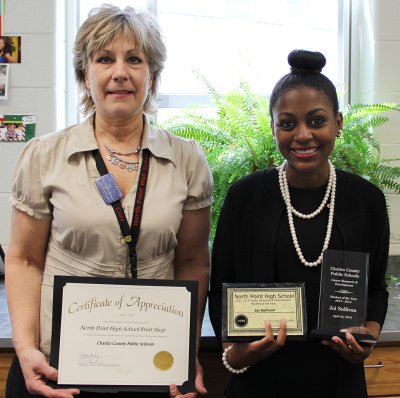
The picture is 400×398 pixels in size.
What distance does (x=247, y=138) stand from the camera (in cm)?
202

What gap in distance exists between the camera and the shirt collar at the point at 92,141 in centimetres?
131

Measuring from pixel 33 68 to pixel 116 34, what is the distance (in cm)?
111

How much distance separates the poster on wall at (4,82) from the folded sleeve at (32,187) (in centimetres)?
107

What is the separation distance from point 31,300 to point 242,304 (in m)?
0.52

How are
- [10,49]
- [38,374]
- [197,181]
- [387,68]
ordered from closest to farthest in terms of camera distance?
1. [38,374]
2. [197,181]
3. [10,49]
4. [387,68]

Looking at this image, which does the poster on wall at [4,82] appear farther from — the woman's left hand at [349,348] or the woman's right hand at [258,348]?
the woman's left hand at [349,348]

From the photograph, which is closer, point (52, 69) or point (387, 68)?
point (52, 69)

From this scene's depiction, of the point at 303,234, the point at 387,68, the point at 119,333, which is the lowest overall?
the point at 119,333

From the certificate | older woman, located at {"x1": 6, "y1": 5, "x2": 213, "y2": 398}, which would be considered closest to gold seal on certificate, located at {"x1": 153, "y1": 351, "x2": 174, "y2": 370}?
the certificate

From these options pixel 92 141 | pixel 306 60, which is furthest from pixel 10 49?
pixel 306 60

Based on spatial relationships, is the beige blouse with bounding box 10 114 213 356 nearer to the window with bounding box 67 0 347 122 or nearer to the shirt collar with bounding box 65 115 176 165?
the shirt collar with bounding box 65 115 176 165

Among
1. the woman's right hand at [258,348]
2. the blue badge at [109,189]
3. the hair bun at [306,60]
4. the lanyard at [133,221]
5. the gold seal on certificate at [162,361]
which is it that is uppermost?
the hair bun at [306,60]

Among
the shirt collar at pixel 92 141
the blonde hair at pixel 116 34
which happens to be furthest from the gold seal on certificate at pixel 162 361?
the blonde hair at pixel 116 34

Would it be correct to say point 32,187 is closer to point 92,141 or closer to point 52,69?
point 92,141
